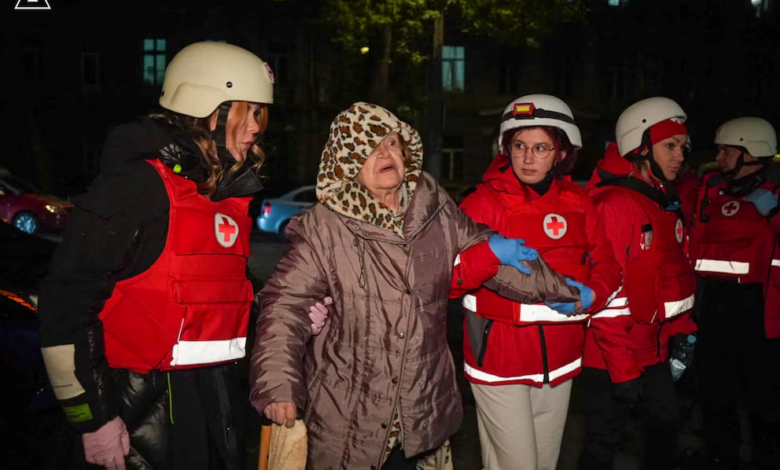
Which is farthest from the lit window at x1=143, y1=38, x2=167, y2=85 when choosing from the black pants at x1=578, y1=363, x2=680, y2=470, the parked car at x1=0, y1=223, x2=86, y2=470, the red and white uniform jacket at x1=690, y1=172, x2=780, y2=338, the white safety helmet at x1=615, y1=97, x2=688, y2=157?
the black pants at x1=578, y1=363, x2=680, y2=470

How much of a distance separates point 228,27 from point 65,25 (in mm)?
6748

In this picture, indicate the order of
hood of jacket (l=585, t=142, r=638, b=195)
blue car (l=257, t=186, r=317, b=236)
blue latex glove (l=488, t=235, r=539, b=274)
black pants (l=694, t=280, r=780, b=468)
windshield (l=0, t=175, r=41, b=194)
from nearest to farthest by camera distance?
blue latex glove (l=488, t=235, r=539, b=274), hood of jacket (l=585, t=142, r=638, b=195), black pants (l=694, t=280, r=780, b=468), windshield (l=0, t=175, r=41, b=194), blue car (l=257, t=186, r=317, b=236)

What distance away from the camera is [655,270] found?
15.0ft

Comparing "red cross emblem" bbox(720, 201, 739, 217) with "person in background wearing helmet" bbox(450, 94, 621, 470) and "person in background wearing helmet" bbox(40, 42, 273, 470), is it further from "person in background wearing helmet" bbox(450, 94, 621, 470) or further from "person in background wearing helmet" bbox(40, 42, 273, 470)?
"person in background wearing helmet" bbox(40, 42, 273, 470)

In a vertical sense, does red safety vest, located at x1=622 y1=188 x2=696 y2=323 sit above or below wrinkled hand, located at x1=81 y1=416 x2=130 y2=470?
above

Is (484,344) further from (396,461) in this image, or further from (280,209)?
(280,209)

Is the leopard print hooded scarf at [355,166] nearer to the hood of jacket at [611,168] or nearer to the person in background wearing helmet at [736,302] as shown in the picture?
the hood of jacket at [611,168]

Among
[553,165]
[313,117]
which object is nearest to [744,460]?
[553,165]

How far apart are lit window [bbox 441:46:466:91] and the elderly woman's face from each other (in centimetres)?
3170

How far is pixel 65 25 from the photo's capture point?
34000 mm

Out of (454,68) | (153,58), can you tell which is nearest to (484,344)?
(454,68)

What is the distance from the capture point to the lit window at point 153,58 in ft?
113

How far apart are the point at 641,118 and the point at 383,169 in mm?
2110

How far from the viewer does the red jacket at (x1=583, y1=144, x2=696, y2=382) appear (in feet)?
14.5
